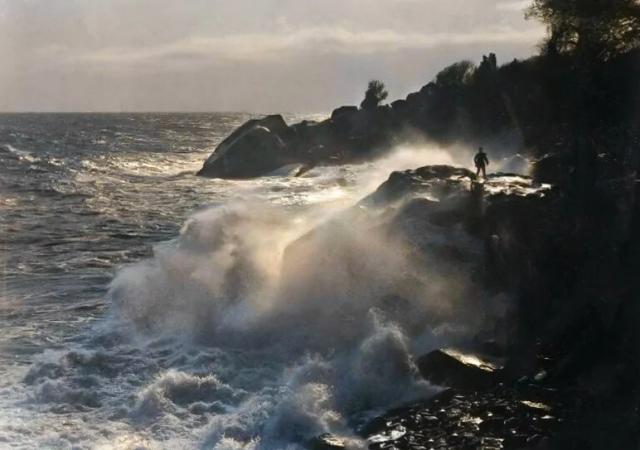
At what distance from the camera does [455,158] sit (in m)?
43.1

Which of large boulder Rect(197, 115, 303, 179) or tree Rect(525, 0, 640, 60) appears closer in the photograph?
tree Rect(525, 0, 640, 60)

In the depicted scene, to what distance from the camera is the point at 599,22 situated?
41.7 metres

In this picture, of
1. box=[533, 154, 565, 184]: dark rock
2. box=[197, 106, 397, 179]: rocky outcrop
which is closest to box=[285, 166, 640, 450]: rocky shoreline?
box=[533, 154, 565, 184]: dark rock

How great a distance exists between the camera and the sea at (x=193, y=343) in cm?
1280

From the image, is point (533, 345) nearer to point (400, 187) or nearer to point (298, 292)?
point (298, 292)

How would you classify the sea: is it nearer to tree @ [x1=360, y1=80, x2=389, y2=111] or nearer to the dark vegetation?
the dark vegetation

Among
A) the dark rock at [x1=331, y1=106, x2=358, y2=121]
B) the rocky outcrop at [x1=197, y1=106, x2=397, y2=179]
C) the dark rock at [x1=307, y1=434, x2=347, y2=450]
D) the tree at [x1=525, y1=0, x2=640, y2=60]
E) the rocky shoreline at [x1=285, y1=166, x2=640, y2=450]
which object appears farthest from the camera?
the dark rock at [x1=331, y1=106, x2=358, y2=121]

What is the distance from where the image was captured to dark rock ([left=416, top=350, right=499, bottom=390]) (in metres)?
14.0

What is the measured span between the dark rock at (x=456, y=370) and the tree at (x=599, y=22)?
3400cm

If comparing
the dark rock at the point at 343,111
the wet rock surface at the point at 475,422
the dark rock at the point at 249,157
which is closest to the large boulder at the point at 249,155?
the dark rock at the point at 249,157

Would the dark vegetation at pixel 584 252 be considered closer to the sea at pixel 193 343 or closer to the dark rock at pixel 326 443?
the dark rock at pixel 326 443

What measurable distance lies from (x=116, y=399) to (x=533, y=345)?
9.24 m

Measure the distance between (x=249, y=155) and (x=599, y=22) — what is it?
29.6m

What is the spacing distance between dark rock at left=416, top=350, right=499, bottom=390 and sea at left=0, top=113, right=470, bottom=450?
13.4 inches
